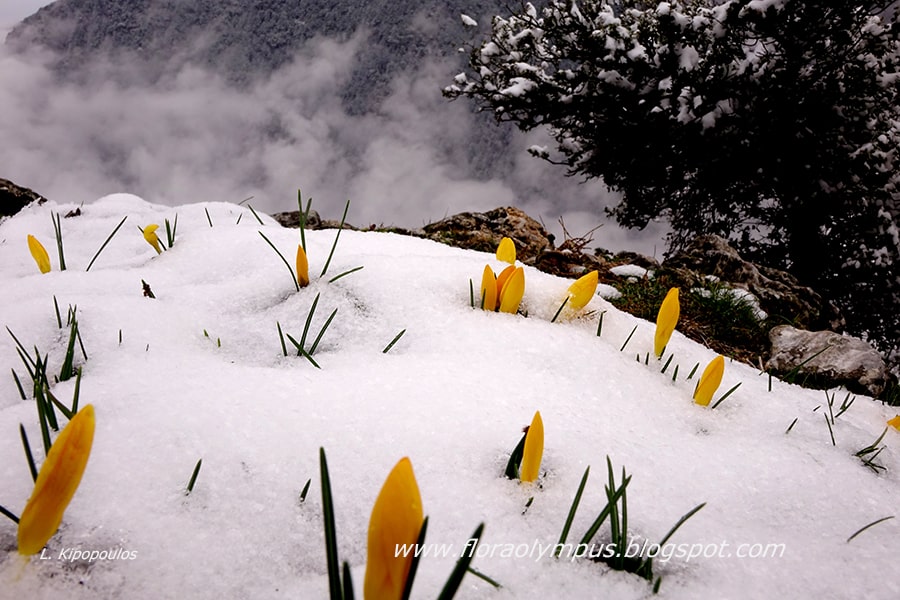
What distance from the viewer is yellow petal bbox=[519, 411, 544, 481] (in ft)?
2.59

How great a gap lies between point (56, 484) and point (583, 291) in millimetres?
1303

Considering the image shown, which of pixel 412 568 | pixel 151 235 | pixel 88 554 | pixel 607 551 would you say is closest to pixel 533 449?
pixel 607 551

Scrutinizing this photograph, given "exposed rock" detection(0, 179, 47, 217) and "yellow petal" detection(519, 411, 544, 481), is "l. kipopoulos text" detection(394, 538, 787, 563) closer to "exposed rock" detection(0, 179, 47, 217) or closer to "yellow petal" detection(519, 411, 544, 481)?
"yellow petal" detection(519, 411, 544, 481)

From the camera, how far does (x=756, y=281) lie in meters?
3.84

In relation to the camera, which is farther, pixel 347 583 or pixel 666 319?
pixel 666 319

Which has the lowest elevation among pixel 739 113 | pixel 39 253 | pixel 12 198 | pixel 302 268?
pixel 12 198

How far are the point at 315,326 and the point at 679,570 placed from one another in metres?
1.02

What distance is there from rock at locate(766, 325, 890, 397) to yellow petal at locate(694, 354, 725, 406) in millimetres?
1383

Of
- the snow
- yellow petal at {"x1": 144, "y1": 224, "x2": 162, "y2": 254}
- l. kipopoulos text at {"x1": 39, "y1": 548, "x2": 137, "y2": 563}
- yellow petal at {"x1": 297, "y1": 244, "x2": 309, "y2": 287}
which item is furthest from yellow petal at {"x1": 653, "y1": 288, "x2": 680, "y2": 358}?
yellow petal at {"x1": 144, "y1": 224, "x2": 162, "y2": 254}

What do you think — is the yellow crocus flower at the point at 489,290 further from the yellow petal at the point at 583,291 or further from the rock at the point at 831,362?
the rock at the point at 831,362

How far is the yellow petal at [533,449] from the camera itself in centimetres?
79

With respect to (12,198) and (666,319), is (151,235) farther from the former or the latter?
(12,198)

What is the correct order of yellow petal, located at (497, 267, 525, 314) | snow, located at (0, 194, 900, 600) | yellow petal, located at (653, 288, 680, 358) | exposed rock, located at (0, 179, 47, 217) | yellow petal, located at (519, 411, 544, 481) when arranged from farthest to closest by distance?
exposed rock, located at (0, 179, 47, 217), yellow petal, located at (497, 267, 525, 314), yellow petal, located at (653, 288, 680, 358), yellow petal, located at (519, 411, 544, 481), snow, located at (0, 194, 900, 600)

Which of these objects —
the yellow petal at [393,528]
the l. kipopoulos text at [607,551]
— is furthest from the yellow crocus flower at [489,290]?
the yellow petal at [393,528]
